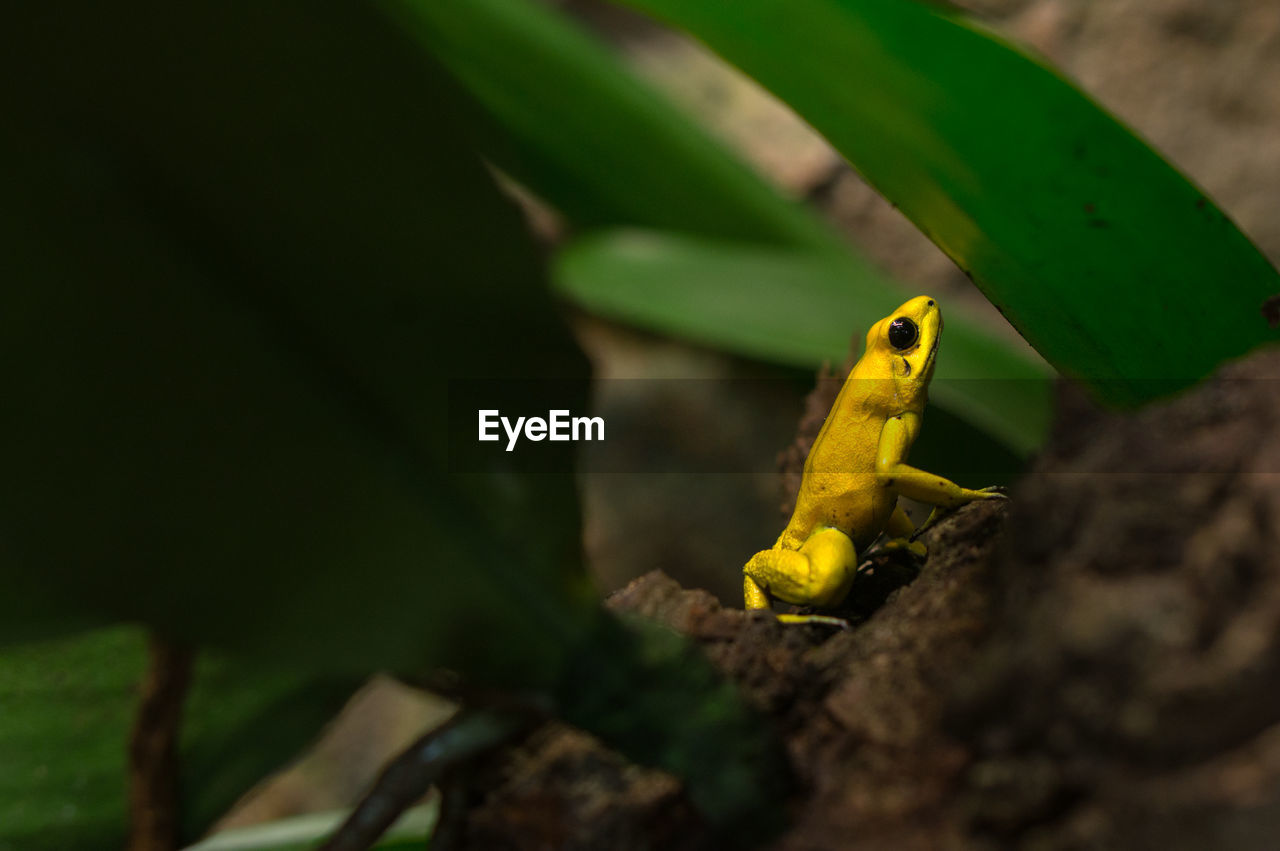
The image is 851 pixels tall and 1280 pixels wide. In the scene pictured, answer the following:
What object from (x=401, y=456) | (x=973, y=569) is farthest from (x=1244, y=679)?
(x=401, y=456)

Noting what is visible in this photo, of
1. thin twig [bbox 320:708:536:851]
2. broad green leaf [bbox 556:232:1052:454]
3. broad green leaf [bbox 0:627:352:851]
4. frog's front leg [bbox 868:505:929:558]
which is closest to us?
thin twig [bbox 320:708:536:851]

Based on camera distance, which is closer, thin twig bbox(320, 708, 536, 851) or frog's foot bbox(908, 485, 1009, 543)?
thin twig bbox(320, 708, 536, 851)

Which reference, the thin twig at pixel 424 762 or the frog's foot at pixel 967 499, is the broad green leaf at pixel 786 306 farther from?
the thin twig at pixel 424 762

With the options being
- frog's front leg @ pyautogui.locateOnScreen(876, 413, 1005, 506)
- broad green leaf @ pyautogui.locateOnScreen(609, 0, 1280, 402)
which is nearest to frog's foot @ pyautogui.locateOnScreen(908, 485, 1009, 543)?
frog's front leg @ pyautogui.locateOnScreen(876, 413, 1005, 506)

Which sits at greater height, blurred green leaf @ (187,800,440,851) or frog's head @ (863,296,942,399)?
frog's head @ (863,296,942,399)

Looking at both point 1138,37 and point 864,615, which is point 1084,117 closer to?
point 864,615

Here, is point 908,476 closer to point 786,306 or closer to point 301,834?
point 786,306

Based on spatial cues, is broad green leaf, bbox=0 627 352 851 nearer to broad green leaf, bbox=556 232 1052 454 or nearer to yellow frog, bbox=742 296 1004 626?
yellow frog, bbox=742 296 1004 626
